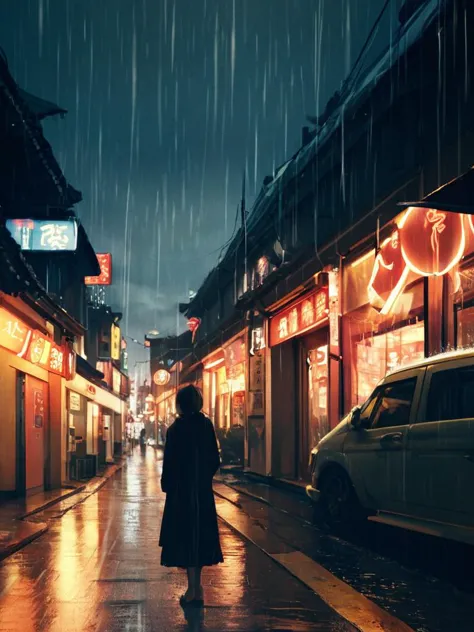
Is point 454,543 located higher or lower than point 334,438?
lower

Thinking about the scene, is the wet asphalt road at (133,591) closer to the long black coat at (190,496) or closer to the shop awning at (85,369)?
the long black coat at (190,496)

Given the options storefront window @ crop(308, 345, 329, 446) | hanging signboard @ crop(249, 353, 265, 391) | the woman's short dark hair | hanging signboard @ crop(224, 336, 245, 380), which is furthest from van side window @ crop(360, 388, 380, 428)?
hanging signboard @ crop(224, 336, 245, 380)

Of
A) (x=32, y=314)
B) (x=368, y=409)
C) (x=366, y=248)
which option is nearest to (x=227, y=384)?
(x=32, y=314)

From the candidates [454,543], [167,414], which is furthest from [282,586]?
[167,414]

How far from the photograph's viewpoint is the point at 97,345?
4569 centimetres

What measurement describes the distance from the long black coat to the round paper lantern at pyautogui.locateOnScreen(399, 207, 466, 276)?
181 inches

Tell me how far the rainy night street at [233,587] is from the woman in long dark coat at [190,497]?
392 millimetres

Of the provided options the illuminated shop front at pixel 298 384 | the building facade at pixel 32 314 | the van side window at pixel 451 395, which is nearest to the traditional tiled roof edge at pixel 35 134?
the building facade at pixel 32 314

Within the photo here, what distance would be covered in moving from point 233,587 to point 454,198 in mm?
4349

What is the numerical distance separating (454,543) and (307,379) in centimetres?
1143

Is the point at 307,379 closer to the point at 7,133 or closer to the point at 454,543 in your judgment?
the point at 7,133

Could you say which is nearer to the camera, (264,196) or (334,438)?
(334,438)

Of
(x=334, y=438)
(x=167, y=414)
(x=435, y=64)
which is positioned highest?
(x=435, y=64)

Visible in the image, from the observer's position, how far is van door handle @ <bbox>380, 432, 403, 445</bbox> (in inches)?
346
